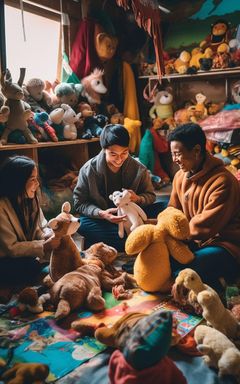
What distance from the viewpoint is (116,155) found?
2189 mm

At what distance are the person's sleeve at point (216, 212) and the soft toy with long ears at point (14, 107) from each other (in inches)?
54.5

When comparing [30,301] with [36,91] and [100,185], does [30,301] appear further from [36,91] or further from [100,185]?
[36,91]

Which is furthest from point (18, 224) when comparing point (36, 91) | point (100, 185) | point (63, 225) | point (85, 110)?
point (85, 110)

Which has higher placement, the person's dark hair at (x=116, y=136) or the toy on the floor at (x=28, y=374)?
the person's dark hair at (x=116, y=136)

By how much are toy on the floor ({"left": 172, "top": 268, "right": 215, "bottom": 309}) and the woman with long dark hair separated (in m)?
0.66

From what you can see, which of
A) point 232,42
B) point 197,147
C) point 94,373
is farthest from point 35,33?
point 94,373

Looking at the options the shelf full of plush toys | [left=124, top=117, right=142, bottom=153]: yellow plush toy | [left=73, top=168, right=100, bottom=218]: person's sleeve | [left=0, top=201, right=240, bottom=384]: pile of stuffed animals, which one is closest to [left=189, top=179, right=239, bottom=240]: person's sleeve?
[left=0, top=201, right=240, bottom=384]: pile of stuffed animals

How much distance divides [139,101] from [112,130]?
92.3 inches

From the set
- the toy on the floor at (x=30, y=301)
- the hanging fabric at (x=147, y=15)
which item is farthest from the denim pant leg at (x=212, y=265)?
the hanging fabric at (x=147, y=15)

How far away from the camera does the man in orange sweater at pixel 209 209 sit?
1859 millimetres

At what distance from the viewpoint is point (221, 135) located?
3514 mm

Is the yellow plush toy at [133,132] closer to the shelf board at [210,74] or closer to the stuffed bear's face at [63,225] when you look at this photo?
the shelf board at [210,74]

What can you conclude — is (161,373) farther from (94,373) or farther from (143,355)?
(94,373)

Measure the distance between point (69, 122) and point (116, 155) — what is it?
1184mm
